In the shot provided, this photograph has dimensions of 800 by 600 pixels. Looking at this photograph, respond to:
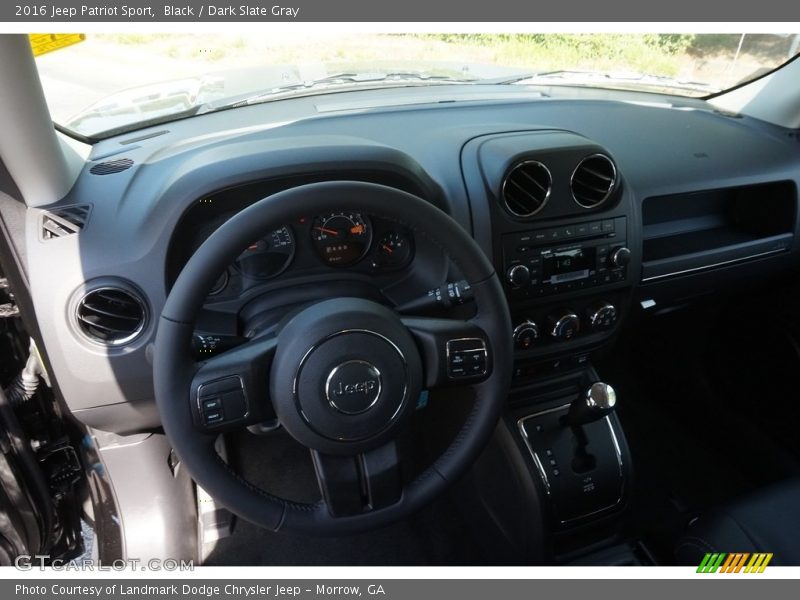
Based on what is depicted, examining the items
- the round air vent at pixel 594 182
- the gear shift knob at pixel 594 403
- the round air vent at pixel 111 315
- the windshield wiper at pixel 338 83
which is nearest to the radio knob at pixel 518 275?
the round air vent at pixel 594 182

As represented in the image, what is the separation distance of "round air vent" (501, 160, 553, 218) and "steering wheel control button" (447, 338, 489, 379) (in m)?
A: 0.55

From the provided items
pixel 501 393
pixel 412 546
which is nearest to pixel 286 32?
pixel 501 393

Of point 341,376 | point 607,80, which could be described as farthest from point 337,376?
point 607,80

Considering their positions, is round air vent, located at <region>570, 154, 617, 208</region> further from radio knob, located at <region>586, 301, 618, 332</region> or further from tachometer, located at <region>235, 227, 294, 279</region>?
tachometer, located at <region>235, 227, 294, 279</region>

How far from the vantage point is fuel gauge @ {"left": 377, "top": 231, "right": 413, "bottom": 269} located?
1588mm

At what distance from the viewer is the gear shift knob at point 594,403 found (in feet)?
5.73

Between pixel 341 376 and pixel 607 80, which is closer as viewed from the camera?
pixel 341 376

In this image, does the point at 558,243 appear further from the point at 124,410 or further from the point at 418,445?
the point at 124,410

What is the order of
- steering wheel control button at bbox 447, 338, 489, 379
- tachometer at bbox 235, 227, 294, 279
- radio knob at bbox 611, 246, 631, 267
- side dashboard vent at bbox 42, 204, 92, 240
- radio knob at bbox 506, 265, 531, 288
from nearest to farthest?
steering wheel control button at bbox 447, 338, 489, 379 < side dashboard vent at bbox 42, 204, 92, 240 < tachometer at bbox 235, 227, 294, 279 < radio knob at bbox 506, 265, 531, 288 < radio knob at bbox 611, 246, 631, 267

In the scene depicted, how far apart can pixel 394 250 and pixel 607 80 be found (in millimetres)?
1314

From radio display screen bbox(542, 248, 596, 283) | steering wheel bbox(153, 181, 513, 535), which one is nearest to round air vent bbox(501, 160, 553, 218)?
radio display screen bbox(542, 248, 596, 283)

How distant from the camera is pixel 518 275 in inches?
67.0

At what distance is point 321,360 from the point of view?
116cm

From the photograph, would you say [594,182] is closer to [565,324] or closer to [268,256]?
[565,324]
